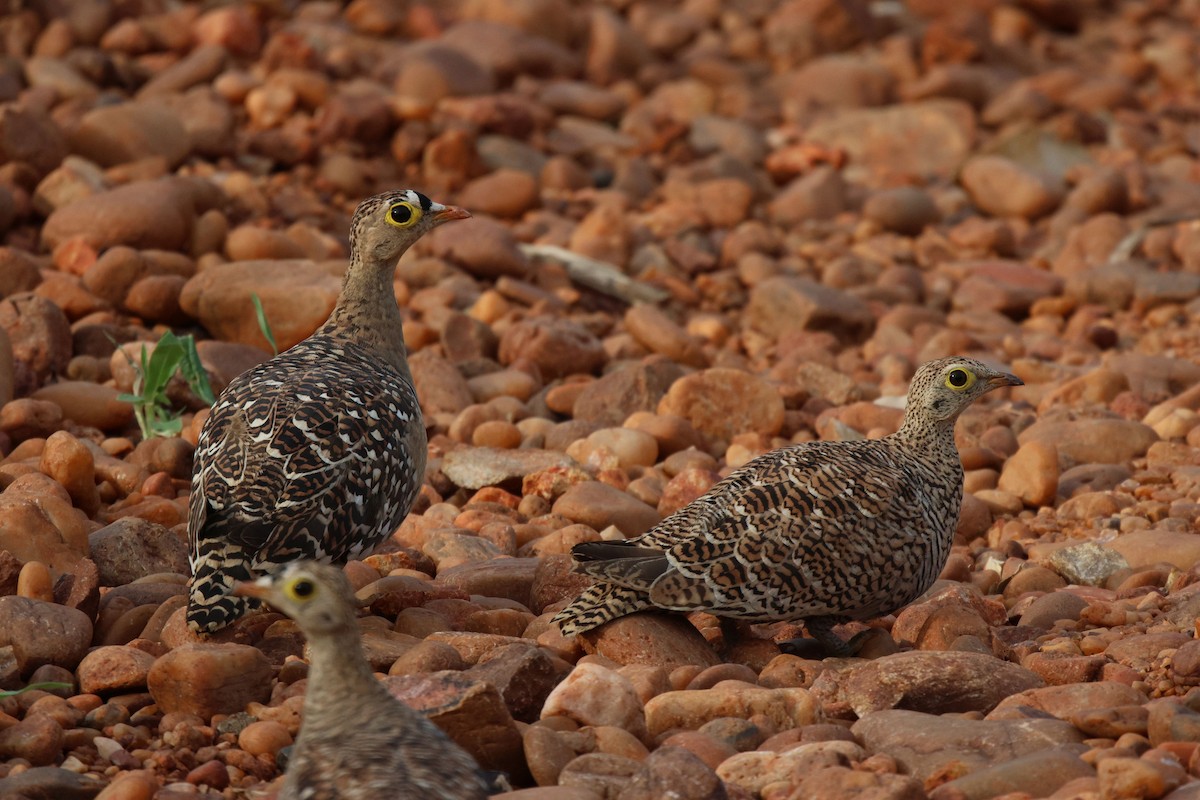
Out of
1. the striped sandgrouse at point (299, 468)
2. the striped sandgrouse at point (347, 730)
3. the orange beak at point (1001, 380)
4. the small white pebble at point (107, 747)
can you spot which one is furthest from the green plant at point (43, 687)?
the orange beak at point (1001, 380)

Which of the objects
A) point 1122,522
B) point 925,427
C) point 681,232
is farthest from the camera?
point 681,232

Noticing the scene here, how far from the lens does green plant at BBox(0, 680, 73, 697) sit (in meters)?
6.41

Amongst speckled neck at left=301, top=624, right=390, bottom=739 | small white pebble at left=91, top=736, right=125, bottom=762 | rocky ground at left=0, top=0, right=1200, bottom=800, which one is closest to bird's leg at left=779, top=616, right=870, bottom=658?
rocky ground at left=0, top=0, right=1200, bottom=800

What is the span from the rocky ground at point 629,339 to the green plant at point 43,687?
0.06 meters

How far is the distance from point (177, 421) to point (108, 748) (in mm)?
3801

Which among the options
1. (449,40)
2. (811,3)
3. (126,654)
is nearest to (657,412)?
(126,654)

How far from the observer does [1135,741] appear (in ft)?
19.8

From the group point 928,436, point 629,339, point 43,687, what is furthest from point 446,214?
point 629,339

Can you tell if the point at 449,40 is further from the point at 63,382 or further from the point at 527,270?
the point at 63,382

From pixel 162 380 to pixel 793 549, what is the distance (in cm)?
437

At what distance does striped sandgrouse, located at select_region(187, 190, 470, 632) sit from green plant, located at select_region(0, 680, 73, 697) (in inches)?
22.5

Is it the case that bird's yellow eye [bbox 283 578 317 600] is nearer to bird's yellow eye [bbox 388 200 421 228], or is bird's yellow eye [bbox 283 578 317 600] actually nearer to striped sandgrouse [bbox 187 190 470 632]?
striped sandgrouse [bbox 187 190 470 632]

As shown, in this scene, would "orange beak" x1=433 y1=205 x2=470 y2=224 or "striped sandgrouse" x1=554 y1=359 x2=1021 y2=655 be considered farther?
"orange beak" x1=433 y1=205 x2=470 y2=224

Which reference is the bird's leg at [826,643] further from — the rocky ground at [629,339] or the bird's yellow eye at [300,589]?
the bird's yellow eye at [300,589]
